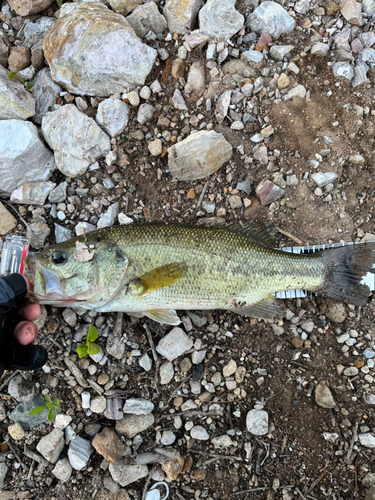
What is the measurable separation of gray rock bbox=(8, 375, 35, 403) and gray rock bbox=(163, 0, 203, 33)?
458cm

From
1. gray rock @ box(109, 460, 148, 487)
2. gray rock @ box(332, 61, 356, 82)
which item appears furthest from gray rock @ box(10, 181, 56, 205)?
gray rock @ box(332, 61, 356, 82)

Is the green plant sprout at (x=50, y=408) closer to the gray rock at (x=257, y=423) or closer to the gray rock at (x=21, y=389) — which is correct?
the gray rock at (x=21, y=389)

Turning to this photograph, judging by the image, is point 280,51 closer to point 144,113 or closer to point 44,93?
point 144,113

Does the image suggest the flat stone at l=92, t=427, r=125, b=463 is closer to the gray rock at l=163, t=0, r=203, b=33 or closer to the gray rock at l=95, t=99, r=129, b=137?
the gray rock at l=95, t=99, r=129, b=137

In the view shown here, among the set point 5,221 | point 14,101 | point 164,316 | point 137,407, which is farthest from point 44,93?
point 137,407

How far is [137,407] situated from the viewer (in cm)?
367

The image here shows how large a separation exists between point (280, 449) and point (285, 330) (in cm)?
130

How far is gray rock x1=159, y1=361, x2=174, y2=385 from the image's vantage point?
3786mm

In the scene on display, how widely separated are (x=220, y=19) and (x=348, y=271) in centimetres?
340

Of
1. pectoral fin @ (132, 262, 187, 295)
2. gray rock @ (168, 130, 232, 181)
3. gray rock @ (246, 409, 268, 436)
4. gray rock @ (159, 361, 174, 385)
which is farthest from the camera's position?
gray rock @ (168, 130, 232, 181)

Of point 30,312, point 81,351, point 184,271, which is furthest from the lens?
point 81,351

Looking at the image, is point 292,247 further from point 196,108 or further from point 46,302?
point 46,302

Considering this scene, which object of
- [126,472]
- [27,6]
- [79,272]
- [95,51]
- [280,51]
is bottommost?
[126,472]

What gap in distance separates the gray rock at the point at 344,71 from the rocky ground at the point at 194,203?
17 millimetres
